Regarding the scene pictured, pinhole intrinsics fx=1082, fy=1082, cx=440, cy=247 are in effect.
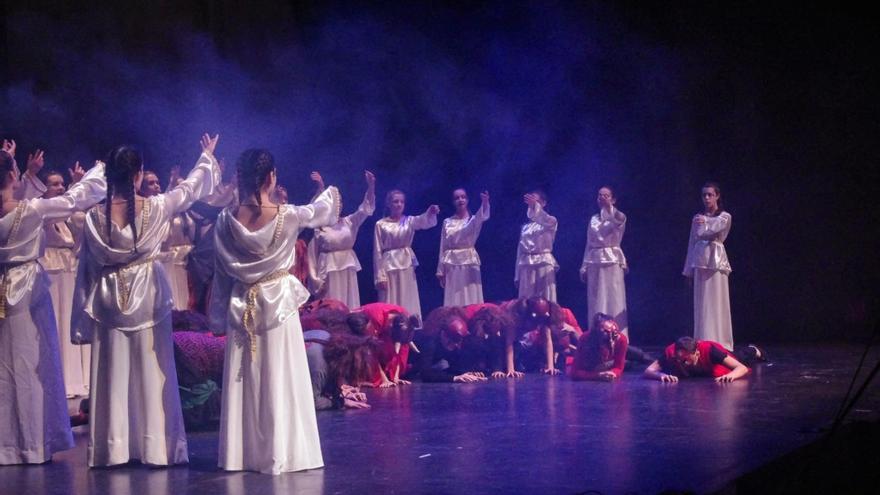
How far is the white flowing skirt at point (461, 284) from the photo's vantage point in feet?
34.0

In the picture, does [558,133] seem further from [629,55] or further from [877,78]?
[877,78]

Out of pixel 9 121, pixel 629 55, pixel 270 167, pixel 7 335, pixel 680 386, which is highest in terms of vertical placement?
pixel 629 55

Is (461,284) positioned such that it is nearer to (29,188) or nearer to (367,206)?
(367,206)

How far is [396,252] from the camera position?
10188 millimetres

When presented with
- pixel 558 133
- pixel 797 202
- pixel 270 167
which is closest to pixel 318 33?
pixel 558 133

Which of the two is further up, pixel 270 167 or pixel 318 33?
pixel 318 33

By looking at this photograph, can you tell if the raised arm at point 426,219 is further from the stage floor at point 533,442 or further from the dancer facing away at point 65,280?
the dancer facing away at point 65,280

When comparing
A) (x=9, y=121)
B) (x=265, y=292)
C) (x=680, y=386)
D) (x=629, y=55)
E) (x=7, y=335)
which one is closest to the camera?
(x=265, y=292)

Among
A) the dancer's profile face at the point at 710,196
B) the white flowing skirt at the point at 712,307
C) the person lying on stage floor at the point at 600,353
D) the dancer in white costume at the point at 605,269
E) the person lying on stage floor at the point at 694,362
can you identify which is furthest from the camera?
the dancer in white costume at the point at 605,269

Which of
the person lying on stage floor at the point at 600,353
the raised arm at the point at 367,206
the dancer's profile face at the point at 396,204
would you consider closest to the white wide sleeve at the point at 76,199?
the person lying on stage floor at the point at 600,353

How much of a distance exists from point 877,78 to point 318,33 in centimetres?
545

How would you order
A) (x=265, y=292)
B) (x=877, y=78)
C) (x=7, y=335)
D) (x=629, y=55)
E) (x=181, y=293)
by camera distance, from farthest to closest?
1. (x=629, y=55)
2. (x=877, y=78)
3. (x=181, y=293)
4. (x=7, y=335)
5. (x=265, y=292)

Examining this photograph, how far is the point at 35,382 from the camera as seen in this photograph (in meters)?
5.20

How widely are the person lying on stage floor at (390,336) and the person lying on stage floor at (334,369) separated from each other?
82 centimetres
